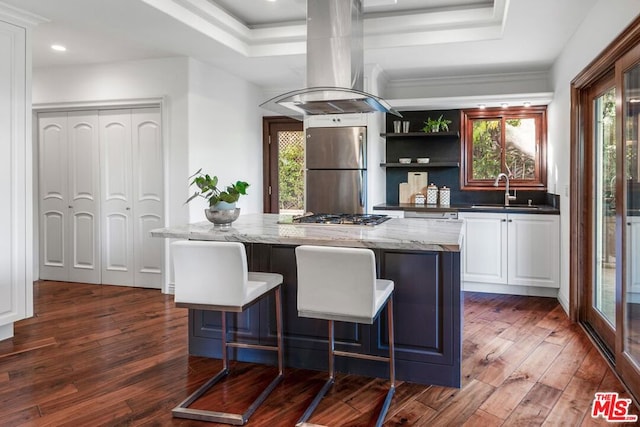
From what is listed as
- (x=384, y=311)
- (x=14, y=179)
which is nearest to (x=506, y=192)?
(x=384, y=311)

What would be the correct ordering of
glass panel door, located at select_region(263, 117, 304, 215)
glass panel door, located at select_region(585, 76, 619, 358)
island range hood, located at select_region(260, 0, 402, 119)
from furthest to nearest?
glass panel door, located at select_region(263, 117, 304, 215)
island range hood, located at select_region(260, 0, 402, 119)
glass panel door, located at select_region(585, 76, 619, 358)

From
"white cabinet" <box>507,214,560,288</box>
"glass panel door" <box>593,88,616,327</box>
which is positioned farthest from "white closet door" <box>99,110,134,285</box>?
"glass panel door" <box>593,88,616,327</box>

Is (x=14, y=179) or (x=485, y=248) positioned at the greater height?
(x=14, y=179)

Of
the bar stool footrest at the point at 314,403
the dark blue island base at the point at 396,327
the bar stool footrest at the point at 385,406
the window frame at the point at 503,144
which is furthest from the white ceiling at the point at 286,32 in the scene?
the bar stool footrest at the point at 314,403

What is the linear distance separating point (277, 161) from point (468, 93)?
2.62m

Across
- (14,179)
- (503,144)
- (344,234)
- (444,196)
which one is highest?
(503,144)

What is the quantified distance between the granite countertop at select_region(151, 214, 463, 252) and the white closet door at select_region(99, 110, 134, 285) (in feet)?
7.82

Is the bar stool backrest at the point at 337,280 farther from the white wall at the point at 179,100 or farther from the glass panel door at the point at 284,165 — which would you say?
the glass panel door at the point at 284,165

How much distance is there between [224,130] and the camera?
543 cm

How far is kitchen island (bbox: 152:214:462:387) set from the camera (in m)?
2.59

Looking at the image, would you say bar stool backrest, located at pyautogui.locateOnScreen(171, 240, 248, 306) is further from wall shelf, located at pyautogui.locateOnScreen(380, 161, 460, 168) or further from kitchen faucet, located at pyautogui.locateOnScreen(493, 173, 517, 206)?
kitchen faucet, located at pyautogui.locateOnScreen(493, 173, 517, 206)

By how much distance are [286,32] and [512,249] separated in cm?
314

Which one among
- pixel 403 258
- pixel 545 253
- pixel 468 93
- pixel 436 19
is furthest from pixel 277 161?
pixel 403 258

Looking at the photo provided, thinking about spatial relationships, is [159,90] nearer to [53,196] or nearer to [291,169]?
[53,196]
